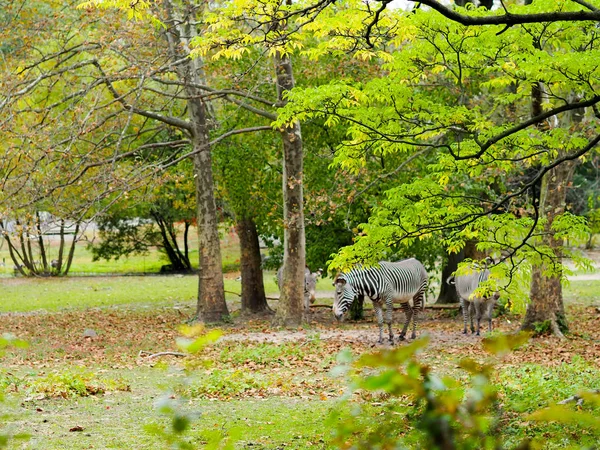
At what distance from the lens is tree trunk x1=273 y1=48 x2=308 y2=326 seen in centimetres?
1928

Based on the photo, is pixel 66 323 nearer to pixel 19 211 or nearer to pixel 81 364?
pixel 19 211

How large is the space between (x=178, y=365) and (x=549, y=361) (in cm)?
589

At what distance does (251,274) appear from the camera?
952 inches

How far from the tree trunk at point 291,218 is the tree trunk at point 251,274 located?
3.64 meters

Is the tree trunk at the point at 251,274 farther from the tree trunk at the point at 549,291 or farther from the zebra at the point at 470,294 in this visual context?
the tree trunk at the point at 549,291

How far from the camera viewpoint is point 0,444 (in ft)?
9.71

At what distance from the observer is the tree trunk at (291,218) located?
63.3ft

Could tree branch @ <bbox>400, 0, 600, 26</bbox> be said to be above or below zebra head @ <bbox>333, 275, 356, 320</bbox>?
above

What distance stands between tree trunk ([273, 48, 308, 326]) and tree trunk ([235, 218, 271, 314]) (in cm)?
364

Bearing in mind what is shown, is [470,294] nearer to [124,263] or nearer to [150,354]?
[150,354]

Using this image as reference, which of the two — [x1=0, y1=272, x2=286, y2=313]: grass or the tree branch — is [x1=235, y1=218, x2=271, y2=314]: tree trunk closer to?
[x1=0, y1=272, x2=286, y2=313]: grass

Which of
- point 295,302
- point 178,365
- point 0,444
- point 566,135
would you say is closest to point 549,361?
point 566,135

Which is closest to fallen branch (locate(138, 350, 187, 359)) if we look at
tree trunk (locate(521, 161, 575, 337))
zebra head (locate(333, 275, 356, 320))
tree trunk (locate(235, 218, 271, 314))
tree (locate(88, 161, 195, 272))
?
zebra head (locate(333, 275, 356, 320))

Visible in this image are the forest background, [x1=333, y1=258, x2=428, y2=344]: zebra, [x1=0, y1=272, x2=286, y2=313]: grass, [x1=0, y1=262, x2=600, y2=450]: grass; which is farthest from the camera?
[x1=0, y1=272, x2=286, y2=313]: grass
